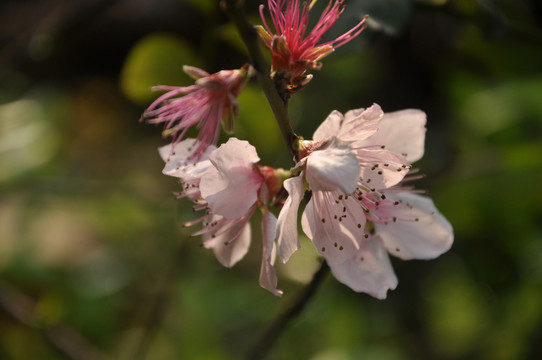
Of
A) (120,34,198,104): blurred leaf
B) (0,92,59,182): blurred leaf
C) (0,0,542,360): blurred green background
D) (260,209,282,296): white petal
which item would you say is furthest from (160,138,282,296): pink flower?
(0,92,59,182): blurred leaf

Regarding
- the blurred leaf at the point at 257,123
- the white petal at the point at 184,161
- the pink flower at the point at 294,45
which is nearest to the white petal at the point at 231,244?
the white petal at the point at 184,161

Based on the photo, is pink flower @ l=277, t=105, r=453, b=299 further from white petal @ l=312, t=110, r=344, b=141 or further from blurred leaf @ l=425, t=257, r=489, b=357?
blurred leaf @ l=425, t=257, r=489, b=357

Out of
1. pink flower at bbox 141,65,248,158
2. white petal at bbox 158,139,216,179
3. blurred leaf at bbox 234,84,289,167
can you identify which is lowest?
blurred leaf at bbox 234,84,289,167

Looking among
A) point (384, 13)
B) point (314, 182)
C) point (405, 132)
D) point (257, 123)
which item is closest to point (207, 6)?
point (257, 123)

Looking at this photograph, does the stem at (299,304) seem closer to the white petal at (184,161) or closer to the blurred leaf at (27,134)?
the white petal at (184,161)

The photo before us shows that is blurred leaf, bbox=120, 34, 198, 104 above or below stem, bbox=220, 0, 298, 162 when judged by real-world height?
below

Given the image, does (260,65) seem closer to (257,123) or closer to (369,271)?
(369,271)

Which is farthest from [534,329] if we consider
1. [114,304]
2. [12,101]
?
[12,101]
